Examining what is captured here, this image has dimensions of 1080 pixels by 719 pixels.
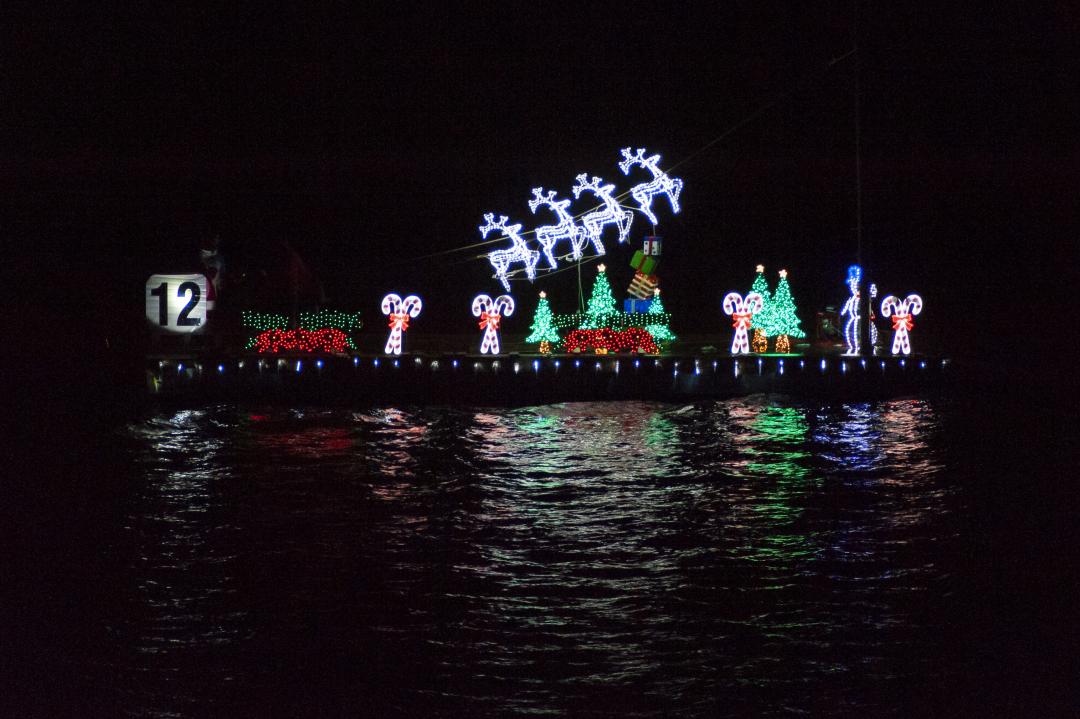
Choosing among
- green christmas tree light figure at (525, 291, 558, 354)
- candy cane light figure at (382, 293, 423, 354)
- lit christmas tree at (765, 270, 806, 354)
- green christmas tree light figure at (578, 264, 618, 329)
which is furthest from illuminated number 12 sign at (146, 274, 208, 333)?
lit christmas tree at (765, 270, 806, 354)

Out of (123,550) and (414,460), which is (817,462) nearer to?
(414,460)

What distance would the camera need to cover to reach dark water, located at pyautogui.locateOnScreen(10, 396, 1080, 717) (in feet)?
20.0

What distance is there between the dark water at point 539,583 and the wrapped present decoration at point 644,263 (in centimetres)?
714

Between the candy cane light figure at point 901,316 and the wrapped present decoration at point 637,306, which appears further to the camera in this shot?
the wrapped present decoration at point 637,306

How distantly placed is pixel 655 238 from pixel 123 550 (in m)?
13.5

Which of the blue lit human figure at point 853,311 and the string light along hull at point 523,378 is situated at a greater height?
the blue lit human figure at point 853,311

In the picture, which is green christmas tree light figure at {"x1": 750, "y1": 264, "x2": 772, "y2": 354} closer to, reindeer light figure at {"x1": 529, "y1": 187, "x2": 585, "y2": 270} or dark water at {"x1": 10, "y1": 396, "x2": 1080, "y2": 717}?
reindeer light figure at {"x1": 529, "y1": 187, "x2": 585, "y2": 270}

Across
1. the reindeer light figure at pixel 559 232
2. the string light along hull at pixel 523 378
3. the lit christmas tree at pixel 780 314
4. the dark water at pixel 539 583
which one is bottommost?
the dark water at pixel 539 583

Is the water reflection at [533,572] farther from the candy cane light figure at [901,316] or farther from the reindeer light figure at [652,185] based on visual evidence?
the reindeer light figure at [652,185]

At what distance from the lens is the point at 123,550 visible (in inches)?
358

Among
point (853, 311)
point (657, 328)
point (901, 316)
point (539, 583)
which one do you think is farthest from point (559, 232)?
point (539, 583)

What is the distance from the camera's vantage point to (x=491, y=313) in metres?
19.8

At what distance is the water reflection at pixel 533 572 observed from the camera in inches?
243

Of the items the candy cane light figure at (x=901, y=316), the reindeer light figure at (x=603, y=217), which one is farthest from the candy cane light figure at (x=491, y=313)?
the candy cane light figure at (x=901, y=316)
